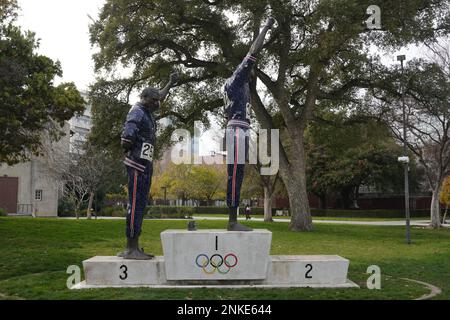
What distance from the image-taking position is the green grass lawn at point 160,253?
790cm

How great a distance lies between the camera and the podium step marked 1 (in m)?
8.37

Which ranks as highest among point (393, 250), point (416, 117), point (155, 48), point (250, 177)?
point (155, 48)

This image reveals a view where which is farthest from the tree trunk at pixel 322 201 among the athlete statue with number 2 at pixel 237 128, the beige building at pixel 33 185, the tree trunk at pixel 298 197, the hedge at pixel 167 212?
the athlete statue with number 2 at pixel 237 128

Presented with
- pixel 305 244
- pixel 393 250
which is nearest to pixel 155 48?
pixel 305 244

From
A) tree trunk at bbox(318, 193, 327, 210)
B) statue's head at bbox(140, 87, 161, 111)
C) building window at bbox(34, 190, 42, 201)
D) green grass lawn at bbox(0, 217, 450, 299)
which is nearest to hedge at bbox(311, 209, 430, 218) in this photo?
tree trunk at bbox(318, 193, 327, 210)

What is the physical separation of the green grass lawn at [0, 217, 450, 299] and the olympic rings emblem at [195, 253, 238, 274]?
1.40 ft

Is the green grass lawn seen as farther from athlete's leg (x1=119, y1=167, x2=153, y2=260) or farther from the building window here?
the building window

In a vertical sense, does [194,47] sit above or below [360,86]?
above

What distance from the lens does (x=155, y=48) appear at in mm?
23266

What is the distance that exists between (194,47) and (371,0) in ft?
28.5

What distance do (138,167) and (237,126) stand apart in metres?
1.93

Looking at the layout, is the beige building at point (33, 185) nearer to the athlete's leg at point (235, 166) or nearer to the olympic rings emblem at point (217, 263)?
the athlete's leg at point (235, 166)
